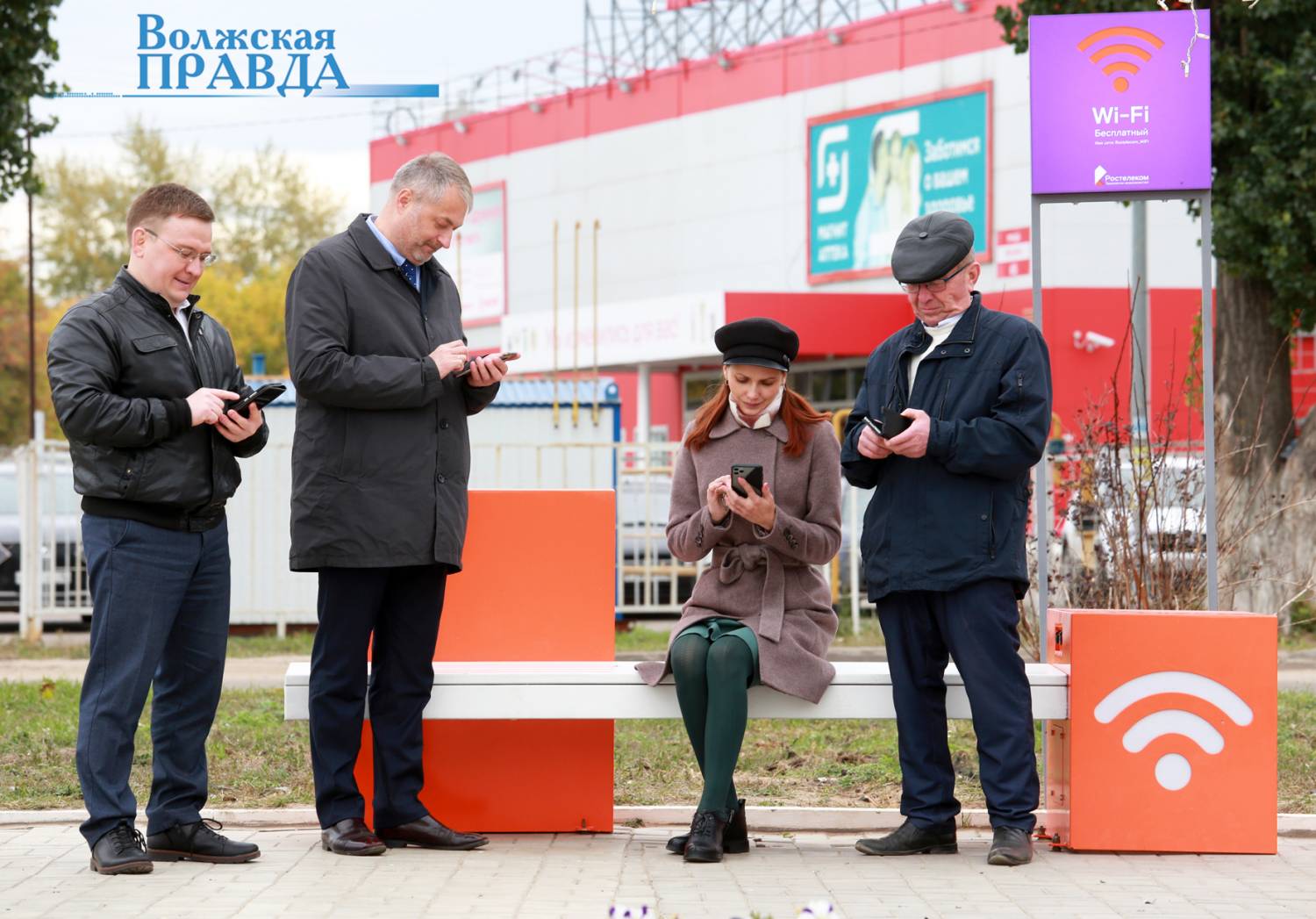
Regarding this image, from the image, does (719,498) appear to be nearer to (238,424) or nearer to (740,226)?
(238,424)

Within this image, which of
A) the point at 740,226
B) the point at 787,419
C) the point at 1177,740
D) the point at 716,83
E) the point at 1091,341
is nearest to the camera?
the point at 1177,740

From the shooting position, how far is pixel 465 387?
19.5 ft

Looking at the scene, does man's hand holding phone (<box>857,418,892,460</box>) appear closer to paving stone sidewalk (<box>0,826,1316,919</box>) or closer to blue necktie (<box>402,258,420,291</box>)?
paving stone sidewalk (<box>0,826,1316,919</box>)

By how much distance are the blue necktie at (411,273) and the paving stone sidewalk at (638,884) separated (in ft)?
5.97

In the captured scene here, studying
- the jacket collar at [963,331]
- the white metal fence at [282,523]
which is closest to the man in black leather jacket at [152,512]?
the jacket collar at [963,331]

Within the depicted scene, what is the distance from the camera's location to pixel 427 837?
594 centimetres

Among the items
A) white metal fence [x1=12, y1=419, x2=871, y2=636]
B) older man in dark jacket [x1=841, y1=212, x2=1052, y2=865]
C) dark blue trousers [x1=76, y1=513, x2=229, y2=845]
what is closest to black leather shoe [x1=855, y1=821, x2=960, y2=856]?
older man in dark jacket [x1=841, y1=212, x2=1052, y2=865]

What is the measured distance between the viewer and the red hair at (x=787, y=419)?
613 cm

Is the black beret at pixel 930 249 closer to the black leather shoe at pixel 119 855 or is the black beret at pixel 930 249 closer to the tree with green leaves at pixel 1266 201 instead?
the black leather shoe at pixel 119 855

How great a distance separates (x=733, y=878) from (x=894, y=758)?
248cm

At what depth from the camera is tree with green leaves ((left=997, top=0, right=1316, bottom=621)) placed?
14305mm

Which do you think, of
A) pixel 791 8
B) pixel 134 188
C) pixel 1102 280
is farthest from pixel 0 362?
pixel 1102 280

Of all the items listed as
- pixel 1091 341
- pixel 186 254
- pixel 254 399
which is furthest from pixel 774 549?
pixel 1091 341

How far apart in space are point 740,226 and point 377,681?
104 ft
